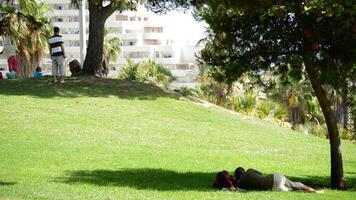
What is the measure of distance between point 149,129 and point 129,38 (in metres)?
69.6

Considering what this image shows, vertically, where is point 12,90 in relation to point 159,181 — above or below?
above

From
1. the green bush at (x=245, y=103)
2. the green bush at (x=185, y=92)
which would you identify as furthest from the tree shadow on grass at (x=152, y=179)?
the green bush at (x=245, y=103)

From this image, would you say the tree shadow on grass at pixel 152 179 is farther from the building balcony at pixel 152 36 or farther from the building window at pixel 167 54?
the building balcony at pixel 152 36

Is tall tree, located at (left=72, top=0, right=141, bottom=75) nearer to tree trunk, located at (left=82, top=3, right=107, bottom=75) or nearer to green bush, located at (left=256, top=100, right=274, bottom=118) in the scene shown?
tree trunk, located at (left=82, top=3, right=107, bottom=75)

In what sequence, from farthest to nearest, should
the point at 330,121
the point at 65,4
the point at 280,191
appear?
the point at 65,4
the point at 330,121
the point at 280,191

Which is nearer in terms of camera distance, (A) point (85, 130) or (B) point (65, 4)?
(A) point (85, 130)

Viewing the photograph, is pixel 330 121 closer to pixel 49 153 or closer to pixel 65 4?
pixel 49 153

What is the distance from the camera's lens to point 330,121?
13328 mm

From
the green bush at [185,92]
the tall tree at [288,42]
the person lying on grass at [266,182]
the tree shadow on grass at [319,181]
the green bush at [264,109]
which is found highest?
the tall tree at [288,42]

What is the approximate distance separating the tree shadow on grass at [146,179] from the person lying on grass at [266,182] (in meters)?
0.71

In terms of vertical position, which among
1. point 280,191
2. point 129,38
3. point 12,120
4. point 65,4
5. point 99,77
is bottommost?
point 280,191

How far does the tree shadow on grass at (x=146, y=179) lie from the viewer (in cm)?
1168

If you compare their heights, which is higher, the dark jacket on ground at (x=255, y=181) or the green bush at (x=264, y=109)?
the green bush at (x=264, y=109)

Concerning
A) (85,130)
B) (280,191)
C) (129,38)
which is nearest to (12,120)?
(85,130)
